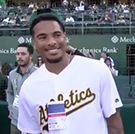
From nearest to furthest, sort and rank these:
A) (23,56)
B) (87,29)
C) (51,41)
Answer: (51,41)
(23,56)
(87,29)

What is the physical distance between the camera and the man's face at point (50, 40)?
2119mm

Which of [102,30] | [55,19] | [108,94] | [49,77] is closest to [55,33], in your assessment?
[55,19]

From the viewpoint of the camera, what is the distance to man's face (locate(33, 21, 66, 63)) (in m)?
2.12

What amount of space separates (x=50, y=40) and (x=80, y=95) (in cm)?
32

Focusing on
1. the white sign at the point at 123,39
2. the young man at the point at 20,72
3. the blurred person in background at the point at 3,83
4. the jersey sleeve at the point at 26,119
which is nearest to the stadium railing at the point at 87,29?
the white sign at the point at 123,39

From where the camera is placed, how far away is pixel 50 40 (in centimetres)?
212

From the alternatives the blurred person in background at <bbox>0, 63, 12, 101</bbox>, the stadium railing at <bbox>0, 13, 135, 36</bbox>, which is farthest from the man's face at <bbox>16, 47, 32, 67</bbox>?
the stadium railing at <bbox>0, 13, 135, 36</bbox>

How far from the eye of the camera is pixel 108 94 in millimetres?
2156

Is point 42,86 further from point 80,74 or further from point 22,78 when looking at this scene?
point 22,78

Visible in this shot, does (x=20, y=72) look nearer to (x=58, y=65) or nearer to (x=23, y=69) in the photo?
(x=23, y=69)

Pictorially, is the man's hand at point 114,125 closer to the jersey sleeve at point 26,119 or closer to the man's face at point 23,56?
the jersey sleeve at point 26,119

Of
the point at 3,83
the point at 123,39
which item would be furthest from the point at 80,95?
the point at 123,39

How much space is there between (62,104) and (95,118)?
0.59 feet

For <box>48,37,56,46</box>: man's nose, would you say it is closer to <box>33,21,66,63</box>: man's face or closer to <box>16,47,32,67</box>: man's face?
<box>33,21,66,63</box>: man's face
